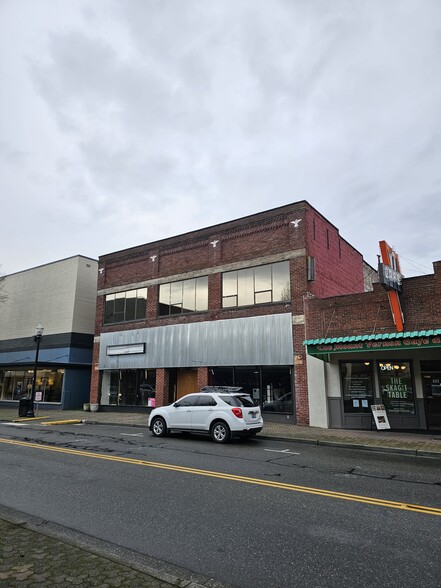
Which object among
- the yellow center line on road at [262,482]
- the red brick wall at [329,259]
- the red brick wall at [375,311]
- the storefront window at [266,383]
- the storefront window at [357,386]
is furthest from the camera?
the red brick wall at [329,259]

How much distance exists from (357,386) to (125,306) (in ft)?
52.3

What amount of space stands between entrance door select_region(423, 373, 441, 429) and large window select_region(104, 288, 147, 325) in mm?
16461

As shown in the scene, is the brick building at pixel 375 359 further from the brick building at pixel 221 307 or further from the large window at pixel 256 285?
the large window at pixel 256 285

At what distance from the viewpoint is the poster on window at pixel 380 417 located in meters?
15.9

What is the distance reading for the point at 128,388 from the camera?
26.1 metres

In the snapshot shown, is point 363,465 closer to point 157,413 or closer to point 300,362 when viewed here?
point 157,413

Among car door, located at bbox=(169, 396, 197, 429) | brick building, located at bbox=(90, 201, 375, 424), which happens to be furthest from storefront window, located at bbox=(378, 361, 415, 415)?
car door, located at bbox=(169, 396, 197, 429)

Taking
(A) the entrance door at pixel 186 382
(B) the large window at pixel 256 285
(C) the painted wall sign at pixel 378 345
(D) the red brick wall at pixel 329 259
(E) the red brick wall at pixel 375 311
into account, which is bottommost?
(A) the entrance door at pixel 186 382

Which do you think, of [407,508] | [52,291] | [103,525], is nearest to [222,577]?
[103,525]

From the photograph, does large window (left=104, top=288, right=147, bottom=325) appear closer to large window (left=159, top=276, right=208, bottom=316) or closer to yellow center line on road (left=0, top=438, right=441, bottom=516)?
large window (left=159, top=276, right=208, bottom=316)

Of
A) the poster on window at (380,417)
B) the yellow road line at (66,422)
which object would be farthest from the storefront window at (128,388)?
the poster on window at (380,417)

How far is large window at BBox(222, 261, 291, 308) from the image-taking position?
67.3 feet

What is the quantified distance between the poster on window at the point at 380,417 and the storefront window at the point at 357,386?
0.75 metres

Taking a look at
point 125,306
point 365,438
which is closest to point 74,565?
point 365,438
